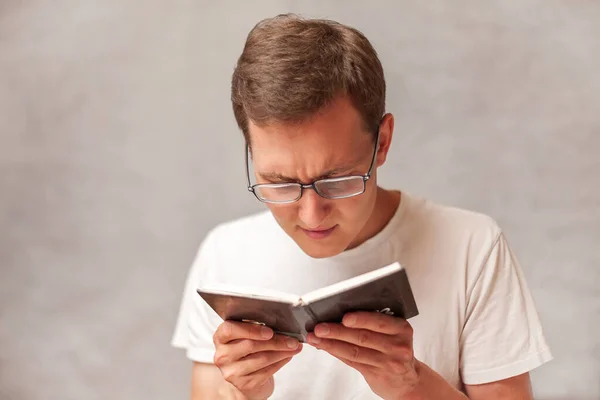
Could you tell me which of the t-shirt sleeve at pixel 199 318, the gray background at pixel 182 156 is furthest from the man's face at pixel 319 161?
the gray background at pixel 182 156

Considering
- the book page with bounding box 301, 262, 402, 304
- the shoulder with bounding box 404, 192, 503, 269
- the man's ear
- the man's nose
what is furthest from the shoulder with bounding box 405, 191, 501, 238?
the book page with bounding box 301, 262, 402, 304

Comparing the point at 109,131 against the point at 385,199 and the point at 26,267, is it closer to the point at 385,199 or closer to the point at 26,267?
the point at 26,267

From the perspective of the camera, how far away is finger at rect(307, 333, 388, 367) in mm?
1389

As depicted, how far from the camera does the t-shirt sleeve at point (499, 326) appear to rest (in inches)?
67.1

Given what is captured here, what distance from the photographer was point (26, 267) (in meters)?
2.44

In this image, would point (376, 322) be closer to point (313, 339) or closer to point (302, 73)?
point (313, 339)

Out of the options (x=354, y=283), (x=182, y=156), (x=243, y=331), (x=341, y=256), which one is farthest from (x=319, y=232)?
(x=182, y=156)

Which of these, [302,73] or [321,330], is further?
[302,73]

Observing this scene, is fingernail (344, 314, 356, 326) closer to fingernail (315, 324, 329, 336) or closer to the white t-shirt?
fingernail (315, 324, 329, 336)

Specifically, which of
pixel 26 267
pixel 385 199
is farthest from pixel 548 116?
pixel 26 267

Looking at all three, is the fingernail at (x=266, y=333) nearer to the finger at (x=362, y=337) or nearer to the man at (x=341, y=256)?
the man at (x=341, y=256)

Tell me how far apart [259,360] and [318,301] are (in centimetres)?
32

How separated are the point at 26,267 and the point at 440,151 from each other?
1335 mm

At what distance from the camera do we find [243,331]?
1.45 meters
